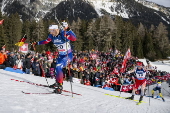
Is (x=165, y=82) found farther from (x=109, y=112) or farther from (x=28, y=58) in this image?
(x=109, y=112)

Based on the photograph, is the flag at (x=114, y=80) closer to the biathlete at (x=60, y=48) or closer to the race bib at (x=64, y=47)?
the biathlete at (x=60, y=48)

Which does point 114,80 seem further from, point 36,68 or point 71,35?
point 71,35

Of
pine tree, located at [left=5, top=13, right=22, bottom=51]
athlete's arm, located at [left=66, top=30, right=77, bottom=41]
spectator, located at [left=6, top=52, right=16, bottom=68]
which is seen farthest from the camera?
pine tree, located at [left=5, top=13, right=22, bottom=51]

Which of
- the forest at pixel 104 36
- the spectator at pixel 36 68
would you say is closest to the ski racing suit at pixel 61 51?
the spectator at pixel 36 68

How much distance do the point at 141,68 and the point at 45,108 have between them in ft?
A: 19.4

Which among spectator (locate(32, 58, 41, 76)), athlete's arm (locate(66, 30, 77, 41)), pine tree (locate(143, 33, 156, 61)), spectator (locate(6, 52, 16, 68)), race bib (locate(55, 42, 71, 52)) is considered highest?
pine tree (locate(143, 33, 156, 61))

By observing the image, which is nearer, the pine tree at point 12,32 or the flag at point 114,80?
the flag at point 114,80

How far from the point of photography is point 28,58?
1372cm

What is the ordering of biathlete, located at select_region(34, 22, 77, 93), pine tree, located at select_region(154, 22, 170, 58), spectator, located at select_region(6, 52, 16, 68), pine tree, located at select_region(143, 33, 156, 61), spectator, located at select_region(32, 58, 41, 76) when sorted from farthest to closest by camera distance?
pine tree, located at select_region(154, 22, 170, 58) → pine tree, located at select_region(143, 33, 156, 61) → spectator, located at select_region(32, 58, 41, 76) → spectator, located at select_region(6, 52, 16, 68) → biathlete, located at select_region(34, 22, 77, 93)

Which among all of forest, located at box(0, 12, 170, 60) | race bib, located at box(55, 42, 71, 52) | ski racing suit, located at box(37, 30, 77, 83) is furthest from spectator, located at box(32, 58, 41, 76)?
forest, located at box(0, 12, 170, 60)

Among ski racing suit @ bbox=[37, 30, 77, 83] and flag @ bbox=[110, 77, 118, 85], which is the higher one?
ski racing suit @ bbox=[37, 30, 77, 83]

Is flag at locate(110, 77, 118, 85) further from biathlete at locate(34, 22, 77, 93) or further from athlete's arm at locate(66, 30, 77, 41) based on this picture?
athlete's arm at locate(66, 30, 77, 41)

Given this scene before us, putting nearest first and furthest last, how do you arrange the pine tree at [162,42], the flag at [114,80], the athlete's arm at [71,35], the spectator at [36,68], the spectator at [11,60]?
the athlete's arm at [71,35], the spectator at [11,60], the spectator at [36,68], the flag at [114,80], the pine tree at [162,42]

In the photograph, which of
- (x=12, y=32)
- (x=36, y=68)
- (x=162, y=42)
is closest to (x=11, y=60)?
(x=36, y=68)
